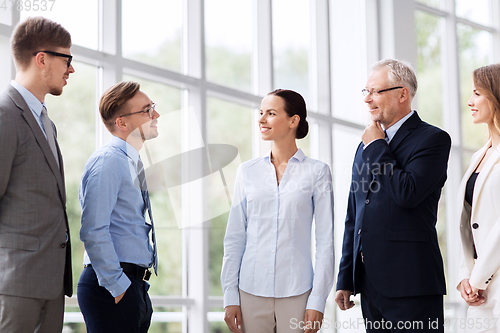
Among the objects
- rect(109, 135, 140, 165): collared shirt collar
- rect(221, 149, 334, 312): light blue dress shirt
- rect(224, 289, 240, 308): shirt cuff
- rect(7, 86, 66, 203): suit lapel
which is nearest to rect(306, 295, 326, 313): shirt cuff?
rect(221, 149, 334, 312): light blue dress shirt

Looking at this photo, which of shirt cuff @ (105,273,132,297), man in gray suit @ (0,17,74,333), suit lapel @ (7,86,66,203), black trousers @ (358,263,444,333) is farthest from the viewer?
black trousers @ (358,263,444,333)

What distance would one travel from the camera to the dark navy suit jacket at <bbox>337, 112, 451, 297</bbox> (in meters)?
1.95

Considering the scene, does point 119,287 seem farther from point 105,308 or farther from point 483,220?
point 483,220

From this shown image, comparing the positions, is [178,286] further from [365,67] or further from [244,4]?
[365,67]

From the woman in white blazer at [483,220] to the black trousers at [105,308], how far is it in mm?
1338

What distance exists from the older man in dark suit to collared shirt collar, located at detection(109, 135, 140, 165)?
2.96ft

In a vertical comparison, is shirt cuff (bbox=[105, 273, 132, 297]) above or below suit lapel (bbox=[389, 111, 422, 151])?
below

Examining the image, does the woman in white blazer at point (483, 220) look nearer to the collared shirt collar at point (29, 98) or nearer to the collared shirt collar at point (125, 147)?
the collared shirt collar at point (125, 147)

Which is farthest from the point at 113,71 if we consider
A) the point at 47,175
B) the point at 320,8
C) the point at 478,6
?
the point at 478,6

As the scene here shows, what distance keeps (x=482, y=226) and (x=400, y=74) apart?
72 centimetres

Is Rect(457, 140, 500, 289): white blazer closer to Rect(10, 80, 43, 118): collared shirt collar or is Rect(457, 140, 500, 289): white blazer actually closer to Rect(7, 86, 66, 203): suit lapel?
Rect(7, 86, 66, 203): suit lapel

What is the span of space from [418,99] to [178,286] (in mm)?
3186

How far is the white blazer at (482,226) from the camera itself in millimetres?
2061

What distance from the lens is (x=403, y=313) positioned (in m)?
1.92
